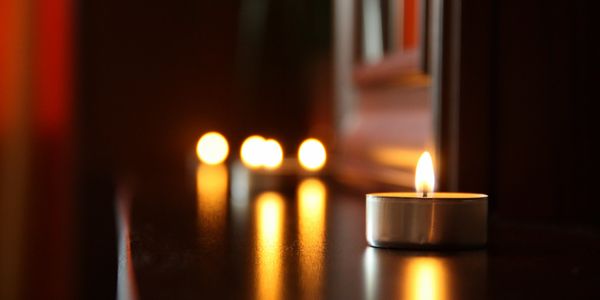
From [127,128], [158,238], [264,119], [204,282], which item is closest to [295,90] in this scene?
[264,119]

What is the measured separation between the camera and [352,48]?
2154 mm

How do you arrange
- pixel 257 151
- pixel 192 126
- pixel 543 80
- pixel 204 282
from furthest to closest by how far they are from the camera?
pixel 192 126 < pixel 257 151 < pixel 543 80 < pixel 204 282

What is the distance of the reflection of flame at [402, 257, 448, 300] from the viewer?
0.39 metres

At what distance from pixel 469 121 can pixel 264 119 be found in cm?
225

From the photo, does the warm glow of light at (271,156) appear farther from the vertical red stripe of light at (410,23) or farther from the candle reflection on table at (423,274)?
the candle reflection on table at (423,274)

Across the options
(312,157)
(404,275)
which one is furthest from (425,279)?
(312,157)

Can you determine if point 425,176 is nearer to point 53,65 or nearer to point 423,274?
point 423,274

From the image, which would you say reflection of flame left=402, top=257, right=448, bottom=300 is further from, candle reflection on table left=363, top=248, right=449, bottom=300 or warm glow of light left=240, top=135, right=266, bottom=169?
warm glow of light left=240, top=135, right=266, bottom=169

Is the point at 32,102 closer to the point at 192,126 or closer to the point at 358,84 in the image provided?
the point at 192,126

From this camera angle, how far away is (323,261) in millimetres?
510

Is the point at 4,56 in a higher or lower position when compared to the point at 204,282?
higher

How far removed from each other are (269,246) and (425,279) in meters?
0.17

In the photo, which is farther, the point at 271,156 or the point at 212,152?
the point at 212,152

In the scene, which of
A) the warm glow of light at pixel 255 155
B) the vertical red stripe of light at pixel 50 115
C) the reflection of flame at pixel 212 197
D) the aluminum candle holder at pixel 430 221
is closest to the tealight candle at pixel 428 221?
the aluminum candle holder at pixel 430 221
